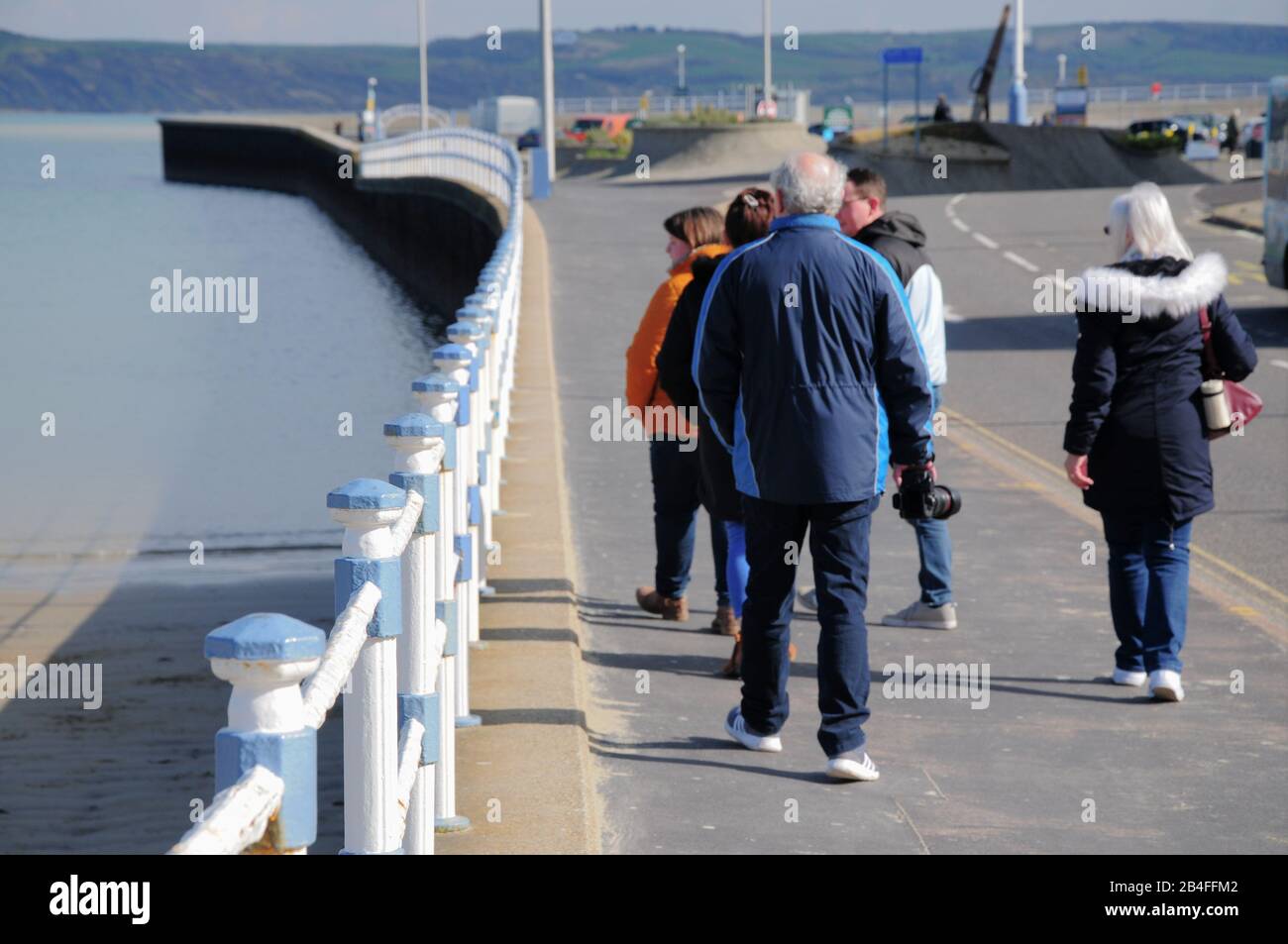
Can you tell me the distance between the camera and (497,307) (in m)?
10.5

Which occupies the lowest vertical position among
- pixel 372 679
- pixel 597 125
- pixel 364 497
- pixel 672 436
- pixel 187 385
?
pixel 187 385

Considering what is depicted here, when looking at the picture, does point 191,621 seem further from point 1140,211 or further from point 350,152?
point 350,152

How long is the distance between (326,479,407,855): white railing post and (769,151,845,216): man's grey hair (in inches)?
92.6

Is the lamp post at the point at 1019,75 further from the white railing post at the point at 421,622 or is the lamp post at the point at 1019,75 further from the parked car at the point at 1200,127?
the white railing post at the point at 421,622

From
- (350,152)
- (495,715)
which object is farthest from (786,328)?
(350,152)

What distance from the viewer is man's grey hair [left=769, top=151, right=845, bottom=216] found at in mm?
5621

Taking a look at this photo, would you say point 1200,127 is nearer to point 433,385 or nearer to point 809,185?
point 809,185

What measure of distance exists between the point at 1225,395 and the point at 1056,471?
204 inches

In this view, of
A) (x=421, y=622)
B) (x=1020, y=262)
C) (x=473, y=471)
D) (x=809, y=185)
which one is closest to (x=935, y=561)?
(x=473, y=471)

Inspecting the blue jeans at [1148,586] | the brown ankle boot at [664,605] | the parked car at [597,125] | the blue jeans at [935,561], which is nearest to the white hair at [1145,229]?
the blue jeans at [1148,586]

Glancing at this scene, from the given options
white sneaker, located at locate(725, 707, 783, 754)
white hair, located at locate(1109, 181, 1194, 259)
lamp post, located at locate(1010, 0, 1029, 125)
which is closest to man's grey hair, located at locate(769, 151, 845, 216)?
white hair, located at locate(1109, 181, 1194, 259)

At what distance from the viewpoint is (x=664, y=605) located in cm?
803

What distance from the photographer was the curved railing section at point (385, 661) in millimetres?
2426

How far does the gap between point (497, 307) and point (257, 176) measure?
272 ft
